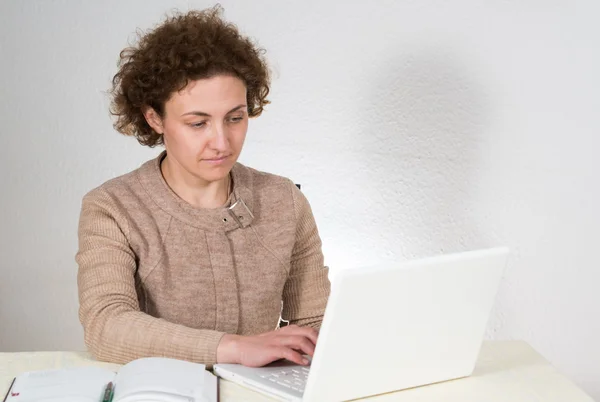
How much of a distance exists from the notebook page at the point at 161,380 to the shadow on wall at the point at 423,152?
165 cm

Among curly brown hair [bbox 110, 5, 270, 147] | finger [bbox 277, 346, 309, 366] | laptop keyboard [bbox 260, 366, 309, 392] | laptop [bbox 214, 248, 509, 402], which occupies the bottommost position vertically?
laptop keyboard [bbox 260, 366, 309, 392]

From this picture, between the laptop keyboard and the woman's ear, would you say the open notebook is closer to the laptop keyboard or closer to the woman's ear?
the laptop keyboard

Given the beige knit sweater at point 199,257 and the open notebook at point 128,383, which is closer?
the open notebook at point 128,383

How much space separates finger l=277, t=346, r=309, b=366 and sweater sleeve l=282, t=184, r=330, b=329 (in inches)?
19.4

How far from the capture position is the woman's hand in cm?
162

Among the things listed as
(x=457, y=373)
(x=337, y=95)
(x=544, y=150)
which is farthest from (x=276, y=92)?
(x=457, y=373)

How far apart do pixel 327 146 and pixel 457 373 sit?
1.58 m

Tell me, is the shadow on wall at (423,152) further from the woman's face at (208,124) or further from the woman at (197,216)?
the woman's face at (208,124)

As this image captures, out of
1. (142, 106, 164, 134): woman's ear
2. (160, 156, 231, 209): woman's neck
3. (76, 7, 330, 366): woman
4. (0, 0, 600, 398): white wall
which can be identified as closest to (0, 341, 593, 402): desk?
(76, 7, 330, 366): woman

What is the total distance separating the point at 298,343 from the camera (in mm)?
1649

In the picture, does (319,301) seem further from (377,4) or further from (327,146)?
(377,4)

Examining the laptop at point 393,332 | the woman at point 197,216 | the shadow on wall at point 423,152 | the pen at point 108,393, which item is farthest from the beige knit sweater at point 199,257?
the shadow on wall at point 423,152

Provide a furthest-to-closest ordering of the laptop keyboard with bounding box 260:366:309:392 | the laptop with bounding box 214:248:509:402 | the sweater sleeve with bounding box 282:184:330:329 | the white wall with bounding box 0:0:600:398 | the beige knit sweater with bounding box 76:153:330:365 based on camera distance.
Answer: the white wall with bounding box 0:0:600:398 < the sweater sleeve with bounding box 282:184:330:329 < the beige knit sweater with bounding box 76:153:330:365 < the laptop keyboard with bounding box 260:366:309:392 < the laptop with bounding box 214:248:509:402

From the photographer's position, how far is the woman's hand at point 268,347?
1.62 meters
